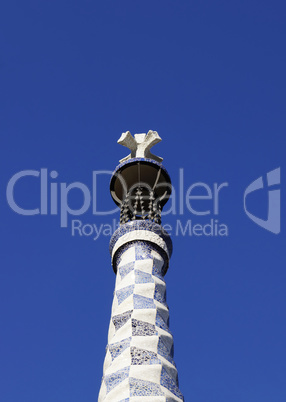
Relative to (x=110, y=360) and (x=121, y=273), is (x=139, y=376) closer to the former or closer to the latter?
(x=110, y=360)

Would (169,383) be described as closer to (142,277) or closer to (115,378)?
(115,378)

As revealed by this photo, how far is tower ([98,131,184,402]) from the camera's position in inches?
188

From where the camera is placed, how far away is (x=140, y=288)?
5.63 m

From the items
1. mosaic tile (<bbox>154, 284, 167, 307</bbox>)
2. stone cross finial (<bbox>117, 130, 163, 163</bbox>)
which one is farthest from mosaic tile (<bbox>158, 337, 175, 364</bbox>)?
stone cross finial (<bbox>117, 130, 163, 163</bbox>)

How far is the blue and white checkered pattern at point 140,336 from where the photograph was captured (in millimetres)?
4711

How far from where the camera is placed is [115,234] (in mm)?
6383

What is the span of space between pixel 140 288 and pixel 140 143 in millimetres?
2034

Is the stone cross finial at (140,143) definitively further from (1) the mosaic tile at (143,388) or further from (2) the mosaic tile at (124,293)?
(1) the mosaic tile at (143,388)

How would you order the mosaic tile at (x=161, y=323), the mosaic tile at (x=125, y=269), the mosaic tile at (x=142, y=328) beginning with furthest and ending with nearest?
1. the mosaic tile at (x=125, y=269)
2. the mosaic tile at (x=161, y=323)
3. the mosaic tile at (x=142, y=328)

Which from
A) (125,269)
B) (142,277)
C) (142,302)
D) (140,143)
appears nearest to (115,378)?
(142,302)

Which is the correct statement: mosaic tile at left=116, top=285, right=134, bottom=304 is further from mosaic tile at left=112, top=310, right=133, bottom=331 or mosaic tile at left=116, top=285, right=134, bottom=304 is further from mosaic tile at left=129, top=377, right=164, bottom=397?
mosaic tile at left=129, top=377, right=164, bottom=397

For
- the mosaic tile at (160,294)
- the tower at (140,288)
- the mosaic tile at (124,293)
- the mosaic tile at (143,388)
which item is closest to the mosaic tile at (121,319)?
the tower at (140,288)

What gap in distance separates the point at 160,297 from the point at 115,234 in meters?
0.96

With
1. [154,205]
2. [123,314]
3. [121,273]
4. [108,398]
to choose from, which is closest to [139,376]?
[108,398]
